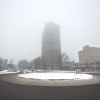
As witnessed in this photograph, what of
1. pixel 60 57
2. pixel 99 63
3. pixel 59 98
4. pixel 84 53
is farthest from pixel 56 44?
pixel 59 98

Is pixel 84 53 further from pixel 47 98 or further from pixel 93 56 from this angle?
pixel 47 98

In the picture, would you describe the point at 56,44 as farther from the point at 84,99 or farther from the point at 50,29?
the point at 84,99

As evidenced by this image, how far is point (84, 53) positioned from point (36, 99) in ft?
536

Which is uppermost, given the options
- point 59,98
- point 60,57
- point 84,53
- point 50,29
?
point 50,29

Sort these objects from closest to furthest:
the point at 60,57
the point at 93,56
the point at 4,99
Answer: the point at 4,99 → the point at 60,57 → the point at 93,56

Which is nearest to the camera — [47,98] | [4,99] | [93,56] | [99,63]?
[4,99]

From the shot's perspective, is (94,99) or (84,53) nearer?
(94,99)

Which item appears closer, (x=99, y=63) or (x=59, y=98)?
(x=59, y=98)

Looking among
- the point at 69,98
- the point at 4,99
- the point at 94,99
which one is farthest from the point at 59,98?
the point at 4,99

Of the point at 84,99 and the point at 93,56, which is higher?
the point at 93,56

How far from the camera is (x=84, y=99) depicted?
7289mm

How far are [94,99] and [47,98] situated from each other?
10.0ft

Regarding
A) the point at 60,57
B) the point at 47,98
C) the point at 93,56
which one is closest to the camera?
the point at 47,98

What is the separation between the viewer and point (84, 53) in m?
163
